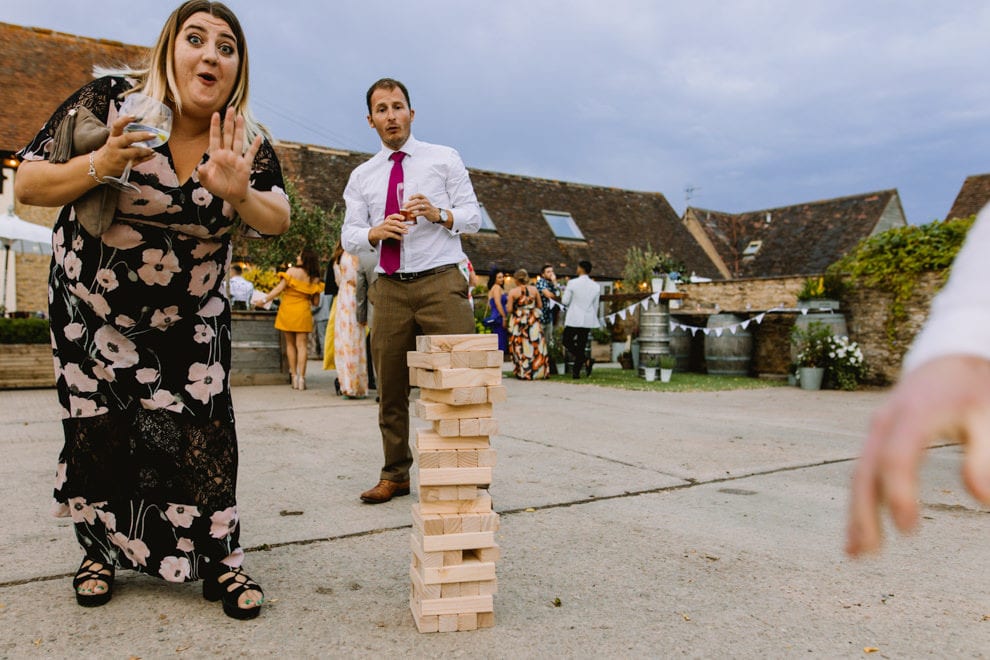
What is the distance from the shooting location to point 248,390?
962 cm

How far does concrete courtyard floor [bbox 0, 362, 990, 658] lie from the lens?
7.34 feet

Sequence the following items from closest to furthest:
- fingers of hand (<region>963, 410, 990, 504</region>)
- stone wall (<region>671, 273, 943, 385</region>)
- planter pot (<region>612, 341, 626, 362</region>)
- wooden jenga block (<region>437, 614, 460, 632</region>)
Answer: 1. fingers of hand (<region>963, 410, 990, 504</region>)
2. wooden jenga block (<region>437, 614, 460, 632</region>)
3. stone wall (<region>671, 273, 943, 385</region>)
4. planter pot (<region>612, 341, 626, 362</region>)

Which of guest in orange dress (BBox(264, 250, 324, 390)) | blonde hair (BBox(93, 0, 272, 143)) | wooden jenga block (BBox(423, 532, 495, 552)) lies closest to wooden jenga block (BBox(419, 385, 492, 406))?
wooden jenga block (BBox(423, 532, 495, 552))

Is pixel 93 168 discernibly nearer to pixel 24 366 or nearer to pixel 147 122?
pixel 147 122

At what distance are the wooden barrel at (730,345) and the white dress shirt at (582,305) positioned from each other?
2207 millimetres

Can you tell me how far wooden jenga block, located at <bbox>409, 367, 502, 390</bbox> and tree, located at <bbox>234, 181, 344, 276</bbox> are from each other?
18810 millimetres

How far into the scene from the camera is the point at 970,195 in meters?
28.9

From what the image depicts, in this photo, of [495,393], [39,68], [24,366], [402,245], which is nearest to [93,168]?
[495,393]

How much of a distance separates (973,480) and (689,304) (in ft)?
71.1

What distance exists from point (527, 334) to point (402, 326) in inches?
324

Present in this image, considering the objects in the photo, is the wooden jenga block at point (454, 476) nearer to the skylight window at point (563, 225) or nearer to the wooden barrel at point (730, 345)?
the wooden barrel at point (730, 345)

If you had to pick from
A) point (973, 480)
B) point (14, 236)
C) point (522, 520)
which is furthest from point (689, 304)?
point (973, 480)

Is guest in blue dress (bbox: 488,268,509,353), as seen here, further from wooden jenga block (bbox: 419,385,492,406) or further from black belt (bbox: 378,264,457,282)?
wooden jenga block (bbox: 419,385,492,406)

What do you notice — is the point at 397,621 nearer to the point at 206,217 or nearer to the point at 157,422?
the point at 157,422
